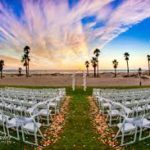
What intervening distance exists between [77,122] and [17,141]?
3.70m

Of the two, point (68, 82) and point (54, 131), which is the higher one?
point (68, 82)

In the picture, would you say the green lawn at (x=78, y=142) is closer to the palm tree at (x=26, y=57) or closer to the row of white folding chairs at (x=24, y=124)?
the row of white folding chairs at (x=24, y=124)

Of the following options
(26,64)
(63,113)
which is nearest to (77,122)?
(63,113)

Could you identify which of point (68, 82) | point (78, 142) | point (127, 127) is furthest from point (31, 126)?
point (68, 82)

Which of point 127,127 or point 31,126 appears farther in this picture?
point 31,126

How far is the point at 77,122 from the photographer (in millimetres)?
14117

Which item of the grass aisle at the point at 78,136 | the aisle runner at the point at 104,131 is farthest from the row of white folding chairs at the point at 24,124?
the aisle runner at the point at 104,131

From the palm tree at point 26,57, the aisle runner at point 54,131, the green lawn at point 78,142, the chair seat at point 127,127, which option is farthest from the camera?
the palm tree at point 26,57

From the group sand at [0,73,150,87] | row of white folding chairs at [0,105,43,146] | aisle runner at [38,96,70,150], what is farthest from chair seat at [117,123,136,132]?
sand at [0,73,150,87]

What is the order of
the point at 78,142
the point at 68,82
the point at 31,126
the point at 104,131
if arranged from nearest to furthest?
the point at 78,142
the point at 31,126
the point at 104,131
the point at 68,82

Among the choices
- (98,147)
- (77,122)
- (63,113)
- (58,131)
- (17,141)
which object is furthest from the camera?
(63,113)

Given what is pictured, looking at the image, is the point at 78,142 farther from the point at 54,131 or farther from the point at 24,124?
the point at 54,131

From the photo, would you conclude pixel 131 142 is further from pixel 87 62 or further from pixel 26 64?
pixel 87 62

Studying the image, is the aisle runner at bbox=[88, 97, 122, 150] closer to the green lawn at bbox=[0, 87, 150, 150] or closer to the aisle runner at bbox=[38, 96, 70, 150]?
the green lawn at bbox=[0, 87, 150, 150]
